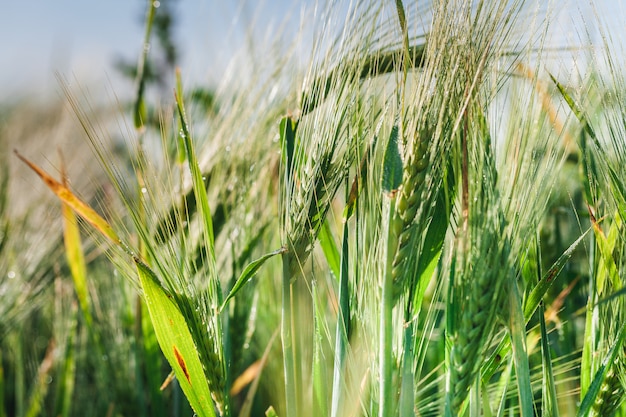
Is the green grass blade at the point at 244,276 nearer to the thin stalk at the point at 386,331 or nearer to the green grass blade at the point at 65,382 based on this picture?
the thin stalk at the point at 386,331

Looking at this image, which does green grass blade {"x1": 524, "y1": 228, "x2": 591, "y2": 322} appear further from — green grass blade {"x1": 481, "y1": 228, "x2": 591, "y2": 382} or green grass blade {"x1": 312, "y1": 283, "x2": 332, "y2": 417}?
green grass blade {"x1": 312, "y1": 283, "x2": 332, "y2": 417}

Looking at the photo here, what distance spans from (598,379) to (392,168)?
0.69 feet

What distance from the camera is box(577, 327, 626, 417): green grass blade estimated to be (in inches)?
15.6

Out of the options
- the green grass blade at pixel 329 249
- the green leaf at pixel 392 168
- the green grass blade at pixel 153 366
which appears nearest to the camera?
the green leaf at pixel 392 168

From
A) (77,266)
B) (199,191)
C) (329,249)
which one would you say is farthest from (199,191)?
(77,266)

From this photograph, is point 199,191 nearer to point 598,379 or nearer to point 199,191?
point 199,191

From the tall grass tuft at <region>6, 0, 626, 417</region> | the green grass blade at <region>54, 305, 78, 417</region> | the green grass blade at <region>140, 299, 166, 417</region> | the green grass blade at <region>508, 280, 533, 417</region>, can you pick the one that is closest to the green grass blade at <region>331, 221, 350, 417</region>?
the tall grass tuft at <region>6, 0, 626, 417</region>

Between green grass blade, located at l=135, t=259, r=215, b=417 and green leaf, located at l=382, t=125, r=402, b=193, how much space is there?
0.60ft

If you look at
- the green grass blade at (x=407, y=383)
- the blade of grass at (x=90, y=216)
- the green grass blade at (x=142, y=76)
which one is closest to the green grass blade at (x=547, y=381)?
the green grass blade at (x=407, y=383)

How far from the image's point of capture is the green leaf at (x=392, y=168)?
1.15 feet

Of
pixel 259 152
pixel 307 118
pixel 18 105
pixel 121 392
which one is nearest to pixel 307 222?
pixel 307 118

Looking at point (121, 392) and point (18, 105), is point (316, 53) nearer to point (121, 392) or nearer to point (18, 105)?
point (121, 392)

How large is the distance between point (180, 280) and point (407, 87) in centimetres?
21

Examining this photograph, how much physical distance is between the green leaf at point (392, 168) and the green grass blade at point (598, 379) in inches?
7.7
